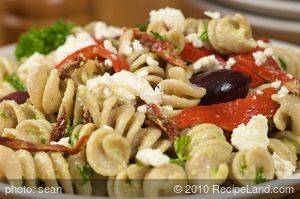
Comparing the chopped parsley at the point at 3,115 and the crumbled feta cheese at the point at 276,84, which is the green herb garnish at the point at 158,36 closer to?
the crumbled feta cheese at the point at 276,84

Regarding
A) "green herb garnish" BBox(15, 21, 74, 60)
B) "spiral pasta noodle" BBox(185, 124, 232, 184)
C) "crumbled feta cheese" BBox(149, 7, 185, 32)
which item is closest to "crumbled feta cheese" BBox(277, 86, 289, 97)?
"spiral pasta noodle" BBox(185, 124, 232, 184)

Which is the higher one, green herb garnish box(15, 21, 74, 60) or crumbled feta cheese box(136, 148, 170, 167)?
crumbled feta cheese box(136, 148, 170, 167)

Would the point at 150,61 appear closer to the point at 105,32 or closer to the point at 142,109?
the point at 142,109

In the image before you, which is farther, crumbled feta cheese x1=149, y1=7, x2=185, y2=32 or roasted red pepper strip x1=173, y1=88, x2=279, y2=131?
crumbled feta cheese x1=149, y1=7, x2=185, y2=32

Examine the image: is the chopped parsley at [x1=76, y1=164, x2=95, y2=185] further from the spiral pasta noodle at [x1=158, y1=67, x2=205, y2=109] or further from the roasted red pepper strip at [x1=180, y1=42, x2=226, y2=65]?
the roasted red pepper strip at [x1=180, y1=42, x2=226, y2=65]

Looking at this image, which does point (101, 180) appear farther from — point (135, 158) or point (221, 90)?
point (221, 90)

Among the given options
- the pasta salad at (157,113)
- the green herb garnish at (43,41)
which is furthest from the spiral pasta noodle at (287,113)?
the green herb garnish at (43,41)

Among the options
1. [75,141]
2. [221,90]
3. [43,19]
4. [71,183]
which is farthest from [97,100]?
[43,19]
